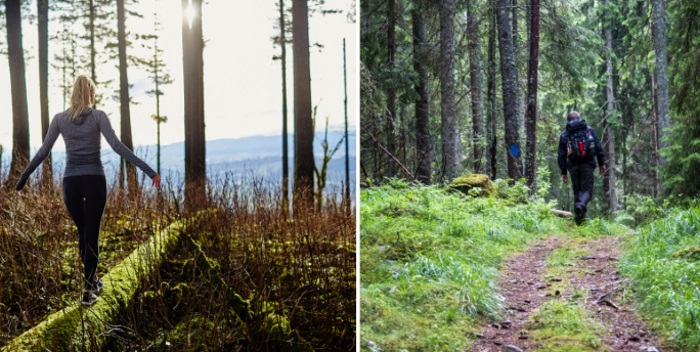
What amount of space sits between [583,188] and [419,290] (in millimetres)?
962

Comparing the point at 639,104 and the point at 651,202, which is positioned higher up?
→ the point at 639,104

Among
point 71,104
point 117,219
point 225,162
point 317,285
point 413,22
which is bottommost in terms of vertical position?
point 317,285

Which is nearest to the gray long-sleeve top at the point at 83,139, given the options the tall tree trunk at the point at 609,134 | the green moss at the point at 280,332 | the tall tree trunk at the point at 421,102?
the green moss at the point at 280,332

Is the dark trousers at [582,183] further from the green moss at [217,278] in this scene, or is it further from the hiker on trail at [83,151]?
the hiker on trail at [83,151]

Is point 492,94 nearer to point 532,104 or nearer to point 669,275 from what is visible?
point 532,104

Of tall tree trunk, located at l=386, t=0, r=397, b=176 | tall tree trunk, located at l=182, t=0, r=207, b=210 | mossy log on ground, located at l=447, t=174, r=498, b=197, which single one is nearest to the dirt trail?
mossy log on ground, located at l=447, t=174, r=498, b=197

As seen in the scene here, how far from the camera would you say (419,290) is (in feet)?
10.0

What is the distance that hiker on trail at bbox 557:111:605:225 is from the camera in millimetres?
3025

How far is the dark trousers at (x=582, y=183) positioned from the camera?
298 centimetres

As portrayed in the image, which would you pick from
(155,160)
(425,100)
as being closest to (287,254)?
(155,160)

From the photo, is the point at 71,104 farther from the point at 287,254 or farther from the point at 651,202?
the point at 651,202

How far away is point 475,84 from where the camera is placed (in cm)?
319

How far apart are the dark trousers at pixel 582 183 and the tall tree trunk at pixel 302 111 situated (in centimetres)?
208

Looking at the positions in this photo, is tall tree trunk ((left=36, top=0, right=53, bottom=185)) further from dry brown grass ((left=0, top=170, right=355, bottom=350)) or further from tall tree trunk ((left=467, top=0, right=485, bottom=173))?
tall tree trunk ((left=467, top=0, right=485, bottom=173))
